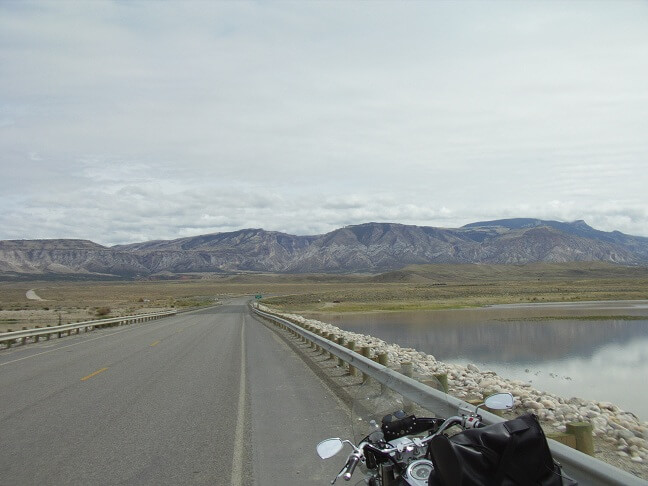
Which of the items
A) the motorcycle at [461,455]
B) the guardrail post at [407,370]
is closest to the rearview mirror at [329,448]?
the motorcycle at [461,455]

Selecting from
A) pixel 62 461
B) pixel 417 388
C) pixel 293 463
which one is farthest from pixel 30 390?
pixel 417 388

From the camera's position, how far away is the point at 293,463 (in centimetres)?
667

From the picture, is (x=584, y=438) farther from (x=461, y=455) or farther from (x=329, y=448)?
(x=329, y=448)

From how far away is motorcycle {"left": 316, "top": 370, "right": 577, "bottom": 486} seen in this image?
2.90m

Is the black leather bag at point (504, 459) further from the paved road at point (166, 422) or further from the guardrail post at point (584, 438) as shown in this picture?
the paved road at point (166, 422)

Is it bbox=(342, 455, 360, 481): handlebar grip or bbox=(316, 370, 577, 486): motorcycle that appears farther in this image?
bbox=(342, 455, 360, 481): handlebar grip

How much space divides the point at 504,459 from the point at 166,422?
6955mm

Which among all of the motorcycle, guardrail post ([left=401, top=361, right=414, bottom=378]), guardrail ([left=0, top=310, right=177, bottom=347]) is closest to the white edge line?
guardrail post ([left=401, top=361, right=414, bottom=378])

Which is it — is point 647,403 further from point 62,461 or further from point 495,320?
point 495,320

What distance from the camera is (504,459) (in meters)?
2.89

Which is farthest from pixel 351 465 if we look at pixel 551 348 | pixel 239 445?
pixel 551 348

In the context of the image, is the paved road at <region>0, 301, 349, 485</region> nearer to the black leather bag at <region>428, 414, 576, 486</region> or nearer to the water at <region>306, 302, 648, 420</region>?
the black leather bag at <region>428, 414, 576, 486</region>

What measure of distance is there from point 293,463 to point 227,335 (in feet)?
71.2

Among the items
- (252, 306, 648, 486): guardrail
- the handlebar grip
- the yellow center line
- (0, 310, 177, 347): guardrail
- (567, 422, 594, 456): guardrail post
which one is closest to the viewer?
the handlebar grip
